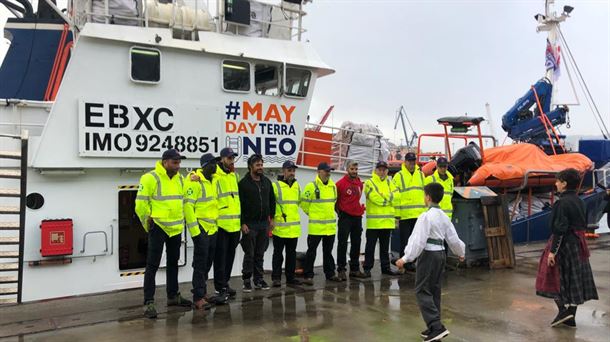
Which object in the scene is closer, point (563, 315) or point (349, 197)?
point (563, 315)

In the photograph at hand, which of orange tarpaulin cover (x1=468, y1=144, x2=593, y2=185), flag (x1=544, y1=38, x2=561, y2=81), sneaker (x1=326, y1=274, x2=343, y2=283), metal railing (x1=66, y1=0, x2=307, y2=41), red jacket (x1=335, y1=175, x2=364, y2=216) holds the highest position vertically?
flag (x1=544, y1=38, x2=561, y2=81)

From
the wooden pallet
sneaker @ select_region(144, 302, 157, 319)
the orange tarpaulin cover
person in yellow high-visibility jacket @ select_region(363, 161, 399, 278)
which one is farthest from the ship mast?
sneaker @ select_region(144, 302, 157, 319)

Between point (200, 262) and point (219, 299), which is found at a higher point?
point (200, 262)

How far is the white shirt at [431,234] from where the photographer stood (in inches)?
164

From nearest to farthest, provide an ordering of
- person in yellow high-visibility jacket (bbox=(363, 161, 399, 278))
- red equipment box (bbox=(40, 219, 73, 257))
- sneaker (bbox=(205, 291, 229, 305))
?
1. sneaker (bbox=(205, 291, 229, 305))
2. red equipment box (bbox=(40, 219, 73, 257))
3. person in yellow high-visibility jacket (bbox=(363, 161, 399, 278))

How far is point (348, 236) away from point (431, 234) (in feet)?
9.40

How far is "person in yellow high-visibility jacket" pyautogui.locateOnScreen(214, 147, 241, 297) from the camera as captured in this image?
5.84m

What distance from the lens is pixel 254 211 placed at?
617 centimetres

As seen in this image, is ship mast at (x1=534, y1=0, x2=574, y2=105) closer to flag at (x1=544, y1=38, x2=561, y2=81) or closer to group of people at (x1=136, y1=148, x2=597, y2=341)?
flag at (x1=544, y1=38, x2=561, y2=81)

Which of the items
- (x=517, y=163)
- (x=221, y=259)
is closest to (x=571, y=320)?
Result: (x=221, y=259)

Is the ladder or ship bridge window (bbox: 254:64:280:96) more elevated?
ship bridge window (bbox: 254:64:280:96)

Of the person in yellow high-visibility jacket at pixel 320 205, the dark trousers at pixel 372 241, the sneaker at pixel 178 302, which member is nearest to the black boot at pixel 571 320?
the dark trousers at pixel 372 241

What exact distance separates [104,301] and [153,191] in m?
1.89

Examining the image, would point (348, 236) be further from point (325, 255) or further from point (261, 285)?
point (261, 285)
